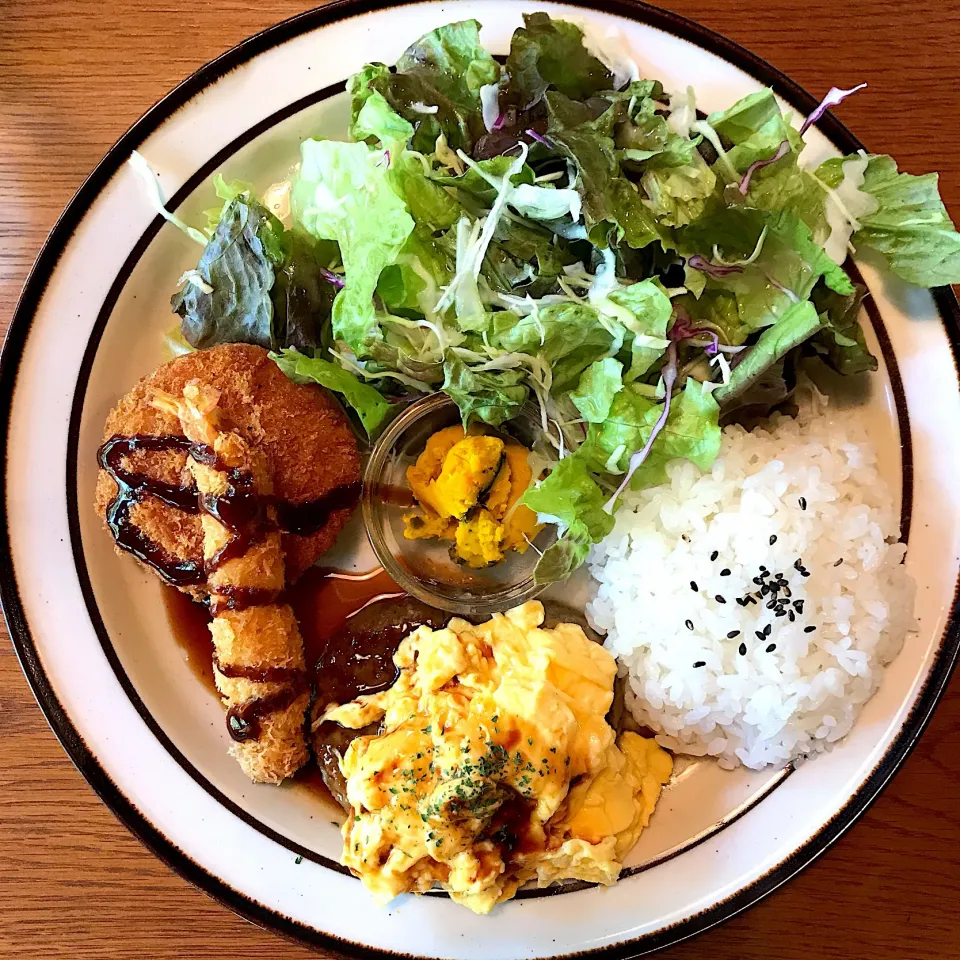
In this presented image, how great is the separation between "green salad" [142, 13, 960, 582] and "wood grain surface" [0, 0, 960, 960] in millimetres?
414

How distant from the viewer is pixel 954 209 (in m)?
1.80

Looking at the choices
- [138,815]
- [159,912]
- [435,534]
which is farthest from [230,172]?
[159,912]

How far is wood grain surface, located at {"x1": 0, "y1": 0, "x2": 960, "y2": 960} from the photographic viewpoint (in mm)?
1790

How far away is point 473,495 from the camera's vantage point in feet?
5.24

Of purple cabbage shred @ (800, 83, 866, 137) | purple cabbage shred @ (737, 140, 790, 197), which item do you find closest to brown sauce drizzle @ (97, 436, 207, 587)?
purple cabbage shred @ (737, 140, 790, 197)

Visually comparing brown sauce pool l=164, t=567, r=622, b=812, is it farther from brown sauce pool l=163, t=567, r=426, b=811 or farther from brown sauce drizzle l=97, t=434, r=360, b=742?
brown sauce drizzle l=97, t=434, r=360, b=742

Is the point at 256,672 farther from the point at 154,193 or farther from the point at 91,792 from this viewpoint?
the point at 154,193

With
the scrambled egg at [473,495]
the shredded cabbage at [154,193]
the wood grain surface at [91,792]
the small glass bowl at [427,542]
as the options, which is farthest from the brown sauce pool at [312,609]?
the shredded cabbage at [154,193]

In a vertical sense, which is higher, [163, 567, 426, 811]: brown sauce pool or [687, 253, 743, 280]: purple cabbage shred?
[687, 253, 743, 280]: purple cabbage shred

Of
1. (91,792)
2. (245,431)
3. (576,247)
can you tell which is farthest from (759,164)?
(91,792)

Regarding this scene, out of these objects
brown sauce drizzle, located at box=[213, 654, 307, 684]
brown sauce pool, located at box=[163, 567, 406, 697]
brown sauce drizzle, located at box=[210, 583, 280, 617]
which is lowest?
brown sauce pool, located at box=[163, 567, 406, 697]

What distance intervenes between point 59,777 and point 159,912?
16.0 inches

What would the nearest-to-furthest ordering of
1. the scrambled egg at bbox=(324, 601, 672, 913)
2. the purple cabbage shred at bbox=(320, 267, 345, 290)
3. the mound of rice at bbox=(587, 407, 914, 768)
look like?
the scrambled egg at bbox=(324, 601, 672, 913)
the mound of rice at bbox=(587, 407, 914, 768)
the purple cabbage shred at bbox=(320, 267, 345, 290)

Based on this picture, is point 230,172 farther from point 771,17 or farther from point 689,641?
point 689,641
